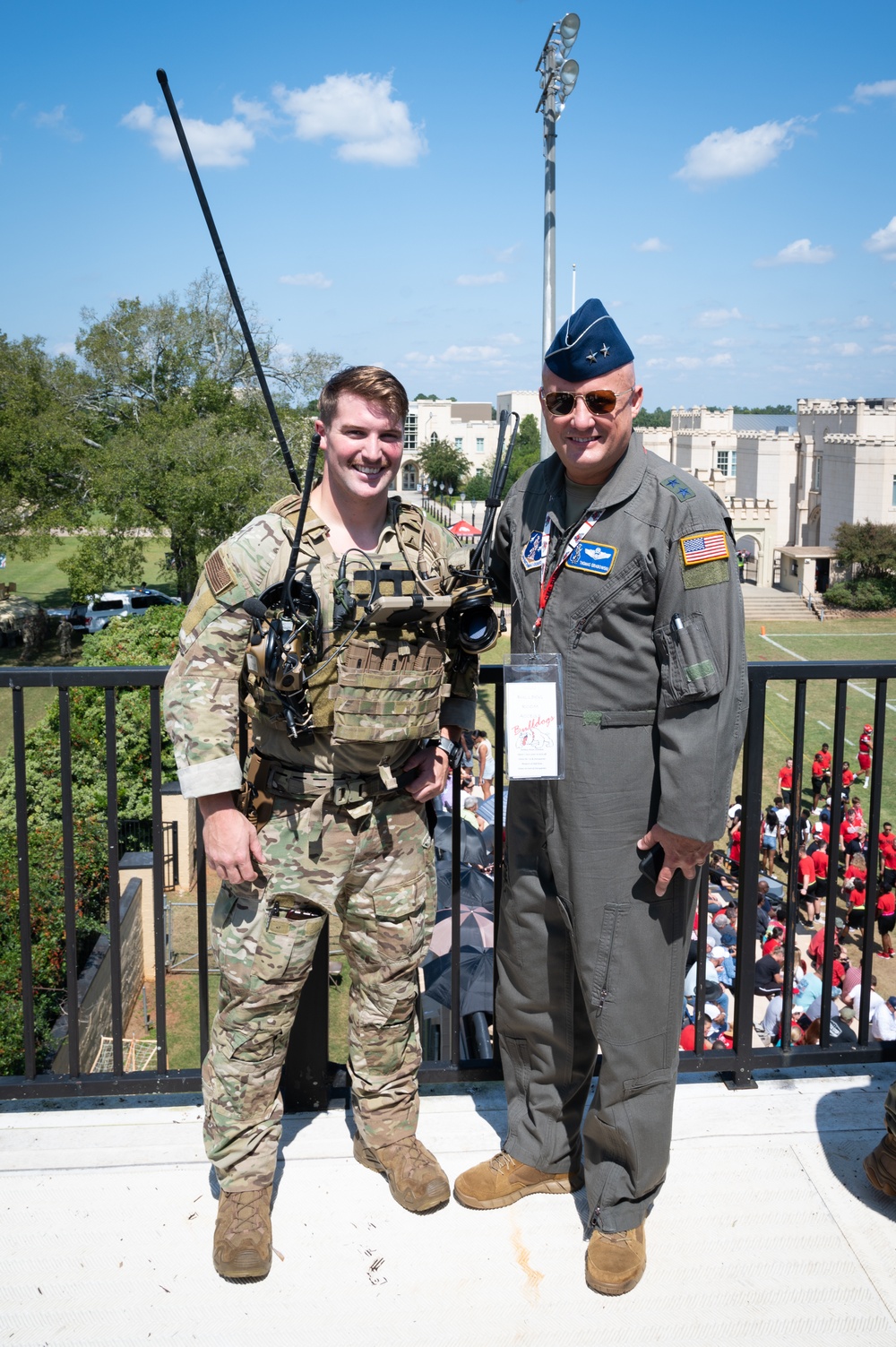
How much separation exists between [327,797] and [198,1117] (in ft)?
3.52

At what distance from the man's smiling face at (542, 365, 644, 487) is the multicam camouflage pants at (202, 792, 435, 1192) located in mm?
875

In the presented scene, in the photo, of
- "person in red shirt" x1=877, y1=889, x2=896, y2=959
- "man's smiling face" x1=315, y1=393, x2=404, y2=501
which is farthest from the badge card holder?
"person in red shirt" x1=877, y1=889, x2=896, y2=959

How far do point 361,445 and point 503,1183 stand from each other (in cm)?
175

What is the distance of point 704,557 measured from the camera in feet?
6.95

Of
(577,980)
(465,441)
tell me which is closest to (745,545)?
(465,441)

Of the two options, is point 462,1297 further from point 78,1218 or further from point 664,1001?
point 78,1218

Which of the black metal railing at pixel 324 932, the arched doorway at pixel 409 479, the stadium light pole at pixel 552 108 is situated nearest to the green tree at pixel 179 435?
the stadium light pole at pixel 552 108

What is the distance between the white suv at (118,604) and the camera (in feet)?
117

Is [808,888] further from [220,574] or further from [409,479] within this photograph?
[409,479]

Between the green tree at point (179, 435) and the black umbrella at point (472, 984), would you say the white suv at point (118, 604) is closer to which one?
the green tree at point (179, 435)

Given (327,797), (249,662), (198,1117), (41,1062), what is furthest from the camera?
(41,1062)

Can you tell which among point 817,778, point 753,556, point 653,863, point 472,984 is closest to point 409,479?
point 753,556

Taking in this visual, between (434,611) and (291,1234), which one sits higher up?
(434,611)

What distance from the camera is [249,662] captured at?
220 cm
